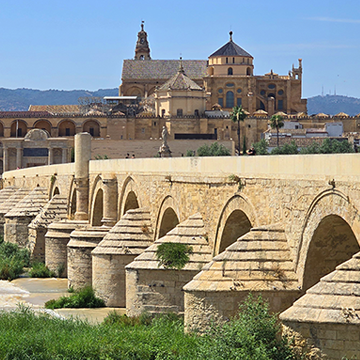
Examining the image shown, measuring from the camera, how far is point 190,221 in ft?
58.6

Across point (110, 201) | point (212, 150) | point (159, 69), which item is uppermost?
point (159, 69)

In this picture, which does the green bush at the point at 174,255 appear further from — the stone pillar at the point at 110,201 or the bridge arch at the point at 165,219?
the stone pillar at the point at 110,201

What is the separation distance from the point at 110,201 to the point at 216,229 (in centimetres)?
1067

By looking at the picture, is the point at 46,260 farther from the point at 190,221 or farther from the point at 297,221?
the point at 297,221

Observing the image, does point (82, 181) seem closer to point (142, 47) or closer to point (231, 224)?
point (231, 224)

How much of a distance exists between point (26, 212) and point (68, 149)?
47.6 meters

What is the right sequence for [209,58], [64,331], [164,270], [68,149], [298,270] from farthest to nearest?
[209,58], [68,149], [164,270], [64,331], [298,270]

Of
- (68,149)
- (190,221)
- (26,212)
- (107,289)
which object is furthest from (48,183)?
(68,149)

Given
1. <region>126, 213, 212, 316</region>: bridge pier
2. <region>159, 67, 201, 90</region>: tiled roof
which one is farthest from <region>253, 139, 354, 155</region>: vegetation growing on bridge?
<region>126, 213, 212, 316</region>: bridge pier

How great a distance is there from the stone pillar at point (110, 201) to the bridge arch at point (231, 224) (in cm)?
1057

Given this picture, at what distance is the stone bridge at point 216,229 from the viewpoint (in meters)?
12.1

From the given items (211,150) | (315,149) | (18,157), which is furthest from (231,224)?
(18,157)

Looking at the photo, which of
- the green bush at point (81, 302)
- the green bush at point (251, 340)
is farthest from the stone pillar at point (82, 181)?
the green bush at point (251, 340)

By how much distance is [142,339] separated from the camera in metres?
14.5
